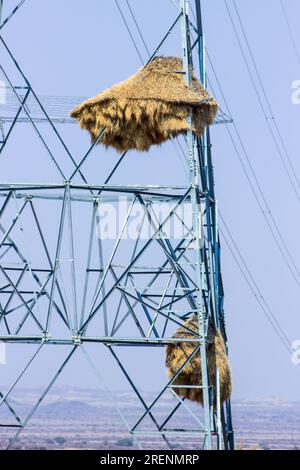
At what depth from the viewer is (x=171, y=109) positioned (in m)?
41.1

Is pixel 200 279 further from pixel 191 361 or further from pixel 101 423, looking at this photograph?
pixel 101 423

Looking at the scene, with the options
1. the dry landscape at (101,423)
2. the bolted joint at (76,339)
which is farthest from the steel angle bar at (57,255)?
the dry landscape at (101,423)

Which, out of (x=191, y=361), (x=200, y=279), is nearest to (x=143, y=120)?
(x=200, y=279)

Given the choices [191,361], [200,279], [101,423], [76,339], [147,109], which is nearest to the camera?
[200,279]

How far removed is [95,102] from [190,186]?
339 cm

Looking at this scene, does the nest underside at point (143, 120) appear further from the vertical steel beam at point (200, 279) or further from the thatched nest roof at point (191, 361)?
the thatched nest roof at point (191, 361)

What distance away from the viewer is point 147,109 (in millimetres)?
41062

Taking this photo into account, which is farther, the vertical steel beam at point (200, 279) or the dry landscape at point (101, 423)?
the dry landscape at point (101, 423)

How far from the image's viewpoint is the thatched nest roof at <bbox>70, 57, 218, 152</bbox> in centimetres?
4106

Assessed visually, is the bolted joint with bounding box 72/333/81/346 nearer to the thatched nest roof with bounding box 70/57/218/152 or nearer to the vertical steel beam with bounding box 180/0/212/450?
the vertical steel beam with bounding box 180/0/212/450

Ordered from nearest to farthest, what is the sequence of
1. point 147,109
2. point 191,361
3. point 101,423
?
point 147,109 → point 191,361 → point 101,423

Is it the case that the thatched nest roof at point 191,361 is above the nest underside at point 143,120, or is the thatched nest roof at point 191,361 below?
below

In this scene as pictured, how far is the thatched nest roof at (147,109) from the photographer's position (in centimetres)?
4106
